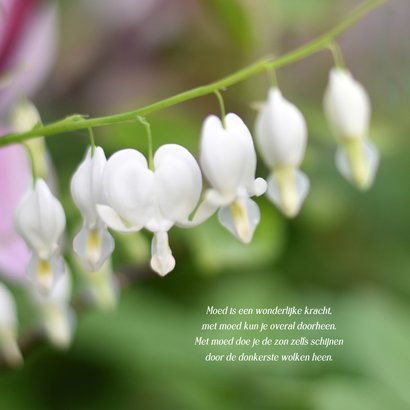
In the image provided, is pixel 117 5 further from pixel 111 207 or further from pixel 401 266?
pixel 111 207

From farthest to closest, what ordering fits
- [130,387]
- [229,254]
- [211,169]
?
[130,387] < [229,254] < [211,169]

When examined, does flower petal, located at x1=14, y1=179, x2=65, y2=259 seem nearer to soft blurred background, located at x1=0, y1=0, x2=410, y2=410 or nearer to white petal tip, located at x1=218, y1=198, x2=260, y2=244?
white petal tip, located at x1=218, y1=198, x2=260, y2=244

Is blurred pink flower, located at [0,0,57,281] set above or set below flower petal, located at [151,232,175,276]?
above

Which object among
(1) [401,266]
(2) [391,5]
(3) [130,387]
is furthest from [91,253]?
(2) [391,5]

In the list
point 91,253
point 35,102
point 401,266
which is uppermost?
point 35,102

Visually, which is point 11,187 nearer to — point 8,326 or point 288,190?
point 8,326

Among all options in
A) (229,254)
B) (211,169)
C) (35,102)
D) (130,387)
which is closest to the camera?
(211,169)

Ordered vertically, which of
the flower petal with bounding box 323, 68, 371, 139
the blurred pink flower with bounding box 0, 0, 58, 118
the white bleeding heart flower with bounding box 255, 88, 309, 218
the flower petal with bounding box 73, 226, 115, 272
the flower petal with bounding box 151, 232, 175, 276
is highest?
the blurred pink flower with bounding box 0, 0, 58, 118

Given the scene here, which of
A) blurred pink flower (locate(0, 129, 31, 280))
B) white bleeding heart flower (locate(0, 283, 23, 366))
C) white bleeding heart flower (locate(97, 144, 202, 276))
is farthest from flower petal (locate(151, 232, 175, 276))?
blurred pink flower (locate(0, 129, 31, 280))
